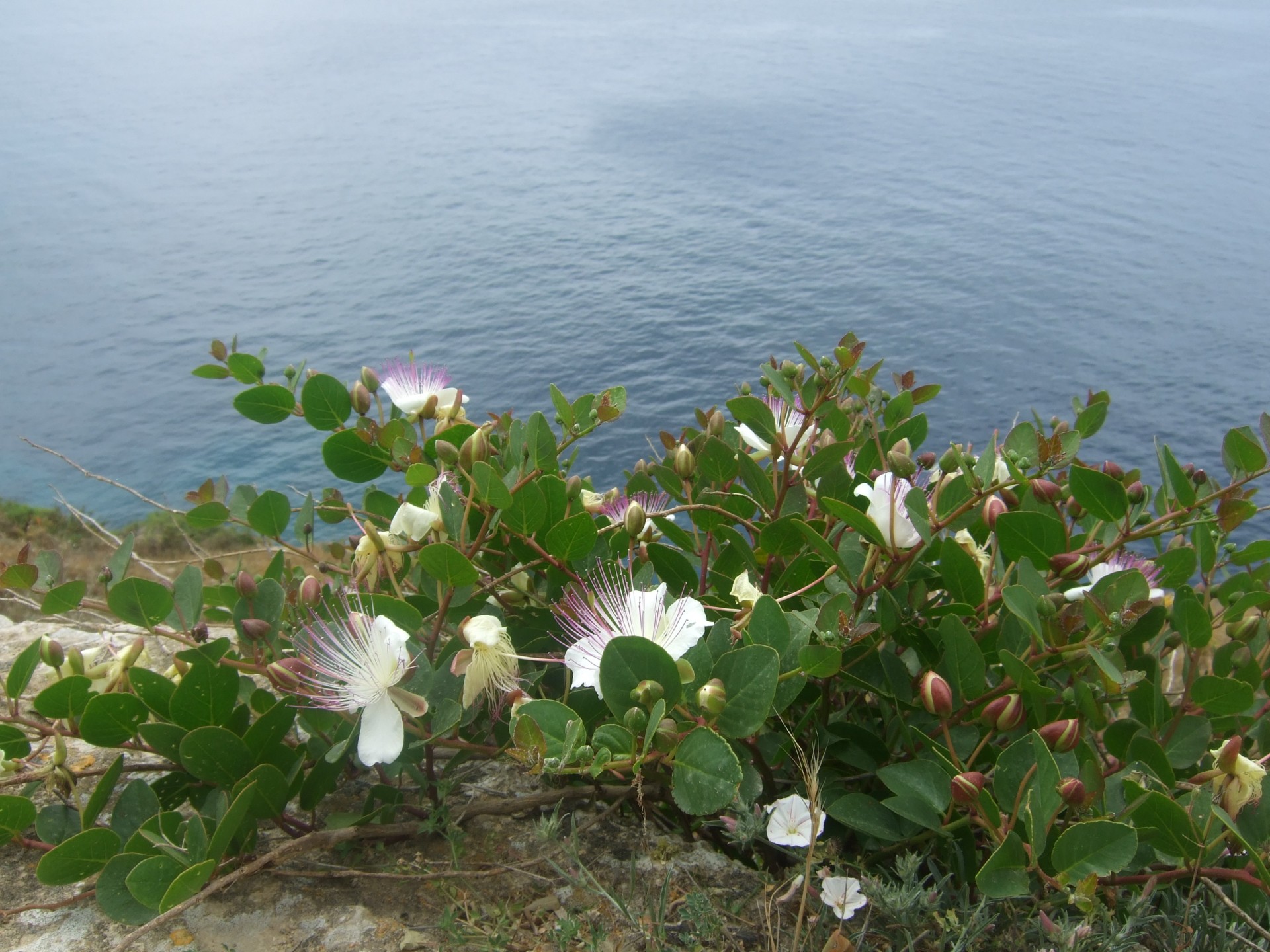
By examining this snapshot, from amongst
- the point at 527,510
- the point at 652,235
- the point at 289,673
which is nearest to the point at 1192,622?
the point at 527,510

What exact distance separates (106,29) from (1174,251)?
69.8m

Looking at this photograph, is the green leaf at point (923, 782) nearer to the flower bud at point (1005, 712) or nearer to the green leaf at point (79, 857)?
the flower bud at point (1005, 712)

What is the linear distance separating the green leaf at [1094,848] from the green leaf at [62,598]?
5.15ft

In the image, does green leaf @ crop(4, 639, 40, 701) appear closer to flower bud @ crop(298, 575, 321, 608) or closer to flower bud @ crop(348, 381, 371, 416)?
flower bud @ crop(298, 575, 321, 608)

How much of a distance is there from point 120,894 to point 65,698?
0.37 metres

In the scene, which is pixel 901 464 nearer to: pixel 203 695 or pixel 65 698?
pixel 203 695

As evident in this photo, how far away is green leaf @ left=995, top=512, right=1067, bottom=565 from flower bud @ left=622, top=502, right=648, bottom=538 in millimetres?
583

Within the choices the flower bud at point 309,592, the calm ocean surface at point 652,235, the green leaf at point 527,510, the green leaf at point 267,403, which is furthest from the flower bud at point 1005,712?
the calm ocean surface at point 652,235

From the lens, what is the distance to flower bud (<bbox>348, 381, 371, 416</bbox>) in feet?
6.15

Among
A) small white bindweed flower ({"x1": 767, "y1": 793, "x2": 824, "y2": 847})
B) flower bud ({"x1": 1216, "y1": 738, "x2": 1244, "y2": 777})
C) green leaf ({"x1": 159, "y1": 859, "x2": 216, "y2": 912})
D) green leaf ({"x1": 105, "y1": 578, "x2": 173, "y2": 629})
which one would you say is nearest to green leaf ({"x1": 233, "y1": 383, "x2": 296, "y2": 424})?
green leaf ({"x1": 105, "y1": 578, "x2": 173, "y2": 629})

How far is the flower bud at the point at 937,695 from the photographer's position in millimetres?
1317

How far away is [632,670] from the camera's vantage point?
1.20m

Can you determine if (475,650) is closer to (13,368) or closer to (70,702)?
(70,702)

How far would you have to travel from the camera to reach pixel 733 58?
42219 millimetres
